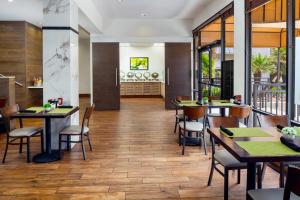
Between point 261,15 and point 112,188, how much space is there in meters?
3.77

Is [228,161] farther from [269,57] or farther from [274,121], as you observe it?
[269,57]

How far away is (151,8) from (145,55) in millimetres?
7089

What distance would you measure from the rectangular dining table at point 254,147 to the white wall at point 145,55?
12.8 metres

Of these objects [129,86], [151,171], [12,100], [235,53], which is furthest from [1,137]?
[129,86]

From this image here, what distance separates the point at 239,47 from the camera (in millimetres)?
5852

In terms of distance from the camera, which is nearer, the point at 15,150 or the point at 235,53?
the point at 15,150

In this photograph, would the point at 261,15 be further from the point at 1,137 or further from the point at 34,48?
the point at 34,48

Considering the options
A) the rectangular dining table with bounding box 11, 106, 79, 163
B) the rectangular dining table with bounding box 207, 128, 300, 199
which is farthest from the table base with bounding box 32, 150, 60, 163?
the rectangular dining table with bounding box 207, 128, 300, 199

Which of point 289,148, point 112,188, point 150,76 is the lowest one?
point 112,188

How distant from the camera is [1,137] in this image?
6.37 meters

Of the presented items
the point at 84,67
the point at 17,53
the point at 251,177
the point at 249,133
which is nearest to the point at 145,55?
the point at 84,67

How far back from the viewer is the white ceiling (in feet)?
25.7

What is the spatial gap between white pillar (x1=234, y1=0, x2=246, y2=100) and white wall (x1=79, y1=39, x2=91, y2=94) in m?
A: 10.6

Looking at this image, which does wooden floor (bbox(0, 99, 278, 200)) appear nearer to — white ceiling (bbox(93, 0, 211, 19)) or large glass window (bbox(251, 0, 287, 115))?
large glass window (bbox(251, 0, 287, 115))
